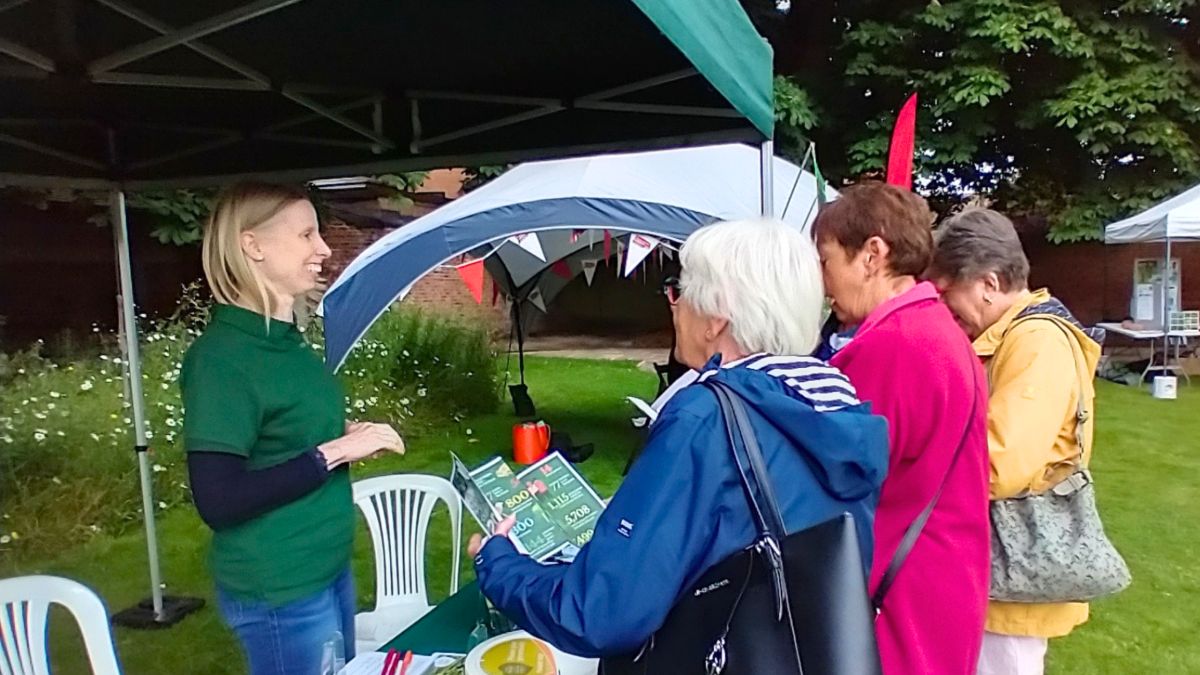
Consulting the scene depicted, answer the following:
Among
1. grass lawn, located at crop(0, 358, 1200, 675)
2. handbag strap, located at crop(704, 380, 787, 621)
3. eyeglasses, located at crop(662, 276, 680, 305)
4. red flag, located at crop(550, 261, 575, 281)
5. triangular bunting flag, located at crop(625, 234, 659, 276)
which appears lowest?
grass lawn, located at crop(0, 358, 1200, 675)

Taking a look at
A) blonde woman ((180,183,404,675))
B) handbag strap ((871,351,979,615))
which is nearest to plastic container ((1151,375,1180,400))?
handbag strap ((871,351,979,615))

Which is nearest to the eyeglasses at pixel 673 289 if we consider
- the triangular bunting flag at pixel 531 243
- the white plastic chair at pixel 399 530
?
the white plastic chair at pixel 399 530

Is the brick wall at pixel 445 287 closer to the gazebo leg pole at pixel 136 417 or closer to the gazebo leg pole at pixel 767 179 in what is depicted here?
the gazebo leg pole at pixel 136 417

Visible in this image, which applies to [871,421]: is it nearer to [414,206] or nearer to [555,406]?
[555,406]

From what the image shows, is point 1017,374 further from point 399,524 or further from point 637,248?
point 637,248

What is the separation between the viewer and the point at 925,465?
1.53 metres

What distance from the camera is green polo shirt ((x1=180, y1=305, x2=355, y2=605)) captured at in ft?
5.17

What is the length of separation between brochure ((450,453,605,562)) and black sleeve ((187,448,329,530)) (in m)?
0.32

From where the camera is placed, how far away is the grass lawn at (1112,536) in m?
3.50

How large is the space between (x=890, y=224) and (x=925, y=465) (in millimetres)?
460

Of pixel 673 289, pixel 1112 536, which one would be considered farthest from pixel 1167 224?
pixel 673 289

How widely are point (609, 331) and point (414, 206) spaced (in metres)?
5.38

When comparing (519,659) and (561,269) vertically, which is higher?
(561,269)

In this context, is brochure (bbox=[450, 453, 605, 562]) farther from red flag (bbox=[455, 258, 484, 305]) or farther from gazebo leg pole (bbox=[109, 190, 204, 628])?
red flag (bbox=[455, 258, 484, 305])
